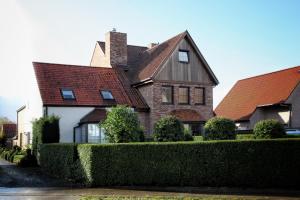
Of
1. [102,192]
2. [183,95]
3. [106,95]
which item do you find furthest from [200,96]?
[102,192]

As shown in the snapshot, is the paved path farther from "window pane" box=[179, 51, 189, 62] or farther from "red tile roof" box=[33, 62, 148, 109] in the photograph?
"window pane" box=[179, 51, 189, 62]

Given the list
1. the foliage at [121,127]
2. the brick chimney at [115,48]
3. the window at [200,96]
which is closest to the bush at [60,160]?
the foliage at [121,127]

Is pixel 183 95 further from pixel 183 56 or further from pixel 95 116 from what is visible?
pixel 95 116

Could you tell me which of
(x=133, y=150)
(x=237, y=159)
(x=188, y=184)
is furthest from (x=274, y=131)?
(x=133, y=150)

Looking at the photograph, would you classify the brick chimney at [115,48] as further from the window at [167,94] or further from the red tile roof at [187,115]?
the red tile roof at [187,115]

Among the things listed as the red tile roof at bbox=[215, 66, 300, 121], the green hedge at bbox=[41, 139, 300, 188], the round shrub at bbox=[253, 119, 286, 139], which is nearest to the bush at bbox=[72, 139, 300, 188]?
the green hedge at bbox=[41, 139, 300, 188]

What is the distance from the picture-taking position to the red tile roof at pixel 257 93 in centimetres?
3867

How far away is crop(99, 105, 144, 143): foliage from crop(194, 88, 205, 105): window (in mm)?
12813

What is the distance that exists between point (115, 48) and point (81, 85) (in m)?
6.36

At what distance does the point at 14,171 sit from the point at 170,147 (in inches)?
467

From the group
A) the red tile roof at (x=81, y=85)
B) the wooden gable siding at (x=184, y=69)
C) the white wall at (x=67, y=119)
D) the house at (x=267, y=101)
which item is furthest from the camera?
the house at (x=267, y=101)

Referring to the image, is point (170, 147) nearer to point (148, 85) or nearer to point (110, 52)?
point (148, 85)

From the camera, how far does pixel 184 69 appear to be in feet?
108

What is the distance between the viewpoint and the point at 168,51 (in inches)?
1276
